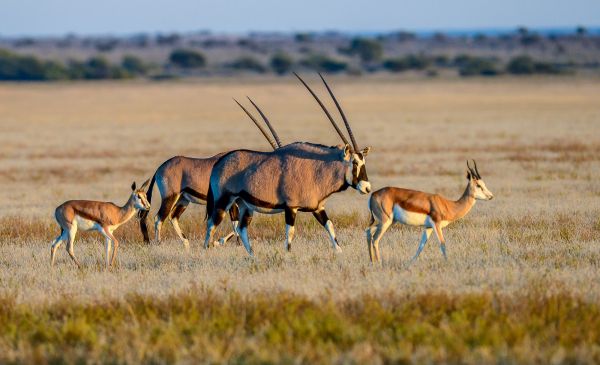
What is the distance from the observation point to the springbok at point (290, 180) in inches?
509

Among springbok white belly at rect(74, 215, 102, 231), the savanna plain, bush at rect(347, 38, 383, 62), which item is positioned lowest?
the savanna plain

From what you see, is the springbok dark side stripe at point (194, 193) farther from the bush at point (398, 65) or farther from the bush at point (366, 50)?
the bush at point (366, 50)

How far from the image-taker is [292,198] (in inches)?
511

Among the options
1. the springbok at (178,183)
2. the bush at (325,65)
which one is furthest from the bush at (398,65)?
the springbok at (178,183)

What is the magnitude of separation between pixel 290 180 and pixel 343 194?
28.7ft

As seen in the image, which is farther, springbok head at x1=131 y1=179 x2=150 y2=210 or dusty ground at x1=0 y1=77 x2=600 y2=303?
springbok head at x1=131 y1=179 x2=150 y2=210

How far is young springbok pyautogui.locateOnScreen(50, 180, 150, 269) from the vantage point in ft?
39.9

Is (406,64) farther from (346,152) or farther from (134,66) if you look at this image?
(346,152)

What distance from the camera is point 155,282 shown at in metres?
11.2

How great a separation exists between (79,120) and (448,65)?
2549 inches

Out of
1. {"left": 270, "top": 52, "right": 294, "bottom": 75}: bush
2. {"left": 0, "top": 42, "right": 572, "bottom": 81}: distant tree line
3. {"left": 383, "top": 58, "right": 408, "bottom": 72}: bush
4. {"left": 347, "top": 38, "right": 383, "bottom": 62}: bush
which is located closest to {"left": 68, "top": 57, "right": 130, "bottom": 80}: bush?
{"left": 0, "top": 42, "right": 572, "bottom": 81}: distant tree line

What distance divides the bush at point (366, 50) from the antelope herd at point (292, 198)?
348 ft

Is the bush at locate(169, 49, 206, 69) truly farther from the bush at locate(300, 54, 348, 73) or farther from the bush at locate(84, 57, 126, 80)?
the bush at locate(84, 57, 126, 80)

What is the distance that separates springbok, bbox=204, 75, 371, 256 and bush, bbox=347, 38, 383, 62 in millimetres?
106462
